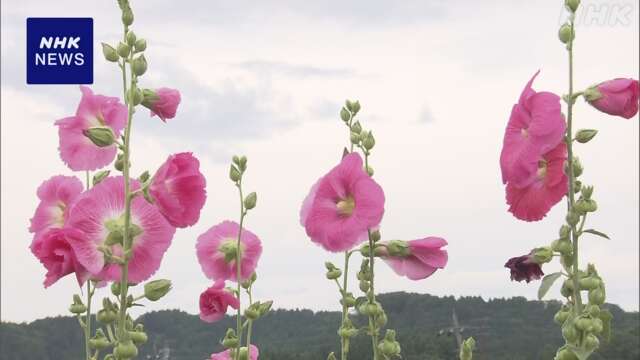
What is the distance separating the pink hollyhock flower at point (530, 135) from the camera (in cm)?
278

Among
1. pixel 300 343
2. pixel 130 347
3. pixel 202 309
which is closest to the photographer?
pixel 130 347

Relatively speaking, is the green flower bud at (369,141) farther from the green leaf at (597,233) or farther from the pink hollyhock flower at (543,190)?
the green leaf at (597,233)

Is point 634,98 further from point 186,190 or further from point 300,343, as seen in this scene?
point 300,343

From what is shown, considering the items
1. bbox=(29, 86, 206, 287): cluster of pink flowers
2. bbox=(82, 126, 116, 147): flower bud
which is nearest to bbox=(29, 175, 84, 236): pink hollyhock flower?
bbox=(29, 86, 206, 287): cluster of pink flowers

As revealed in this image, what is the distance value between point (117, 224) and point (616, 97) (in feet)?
4.81

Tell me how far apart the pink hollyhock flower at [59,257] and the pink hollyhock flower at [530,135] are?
4.03 feet

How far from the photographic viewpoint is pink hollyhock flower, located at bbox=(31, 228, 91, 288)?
9.50 feet

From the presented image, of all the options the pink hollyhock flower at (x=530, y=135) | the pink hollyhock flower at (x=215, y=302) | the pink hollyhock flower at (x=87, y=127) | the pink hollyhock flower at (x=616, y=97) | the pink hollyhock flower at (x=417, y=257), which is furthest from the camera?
the pink hollyhock flower at (x=215, y=302)

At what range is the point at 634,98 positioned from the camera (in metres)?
2.89

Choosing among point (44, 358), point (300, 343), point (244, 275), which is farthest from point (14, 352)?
point (244, 275)

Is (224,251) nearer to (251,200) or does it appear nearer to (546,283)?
(251,200)

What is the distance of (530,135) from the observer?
281 centimetres

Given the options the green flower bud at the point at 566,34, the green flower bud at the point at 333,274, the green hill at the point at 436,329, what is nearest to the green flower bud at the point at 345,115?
the green flower bud at the point at 333,274

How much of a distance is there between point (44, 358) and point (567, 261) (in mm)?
78681
